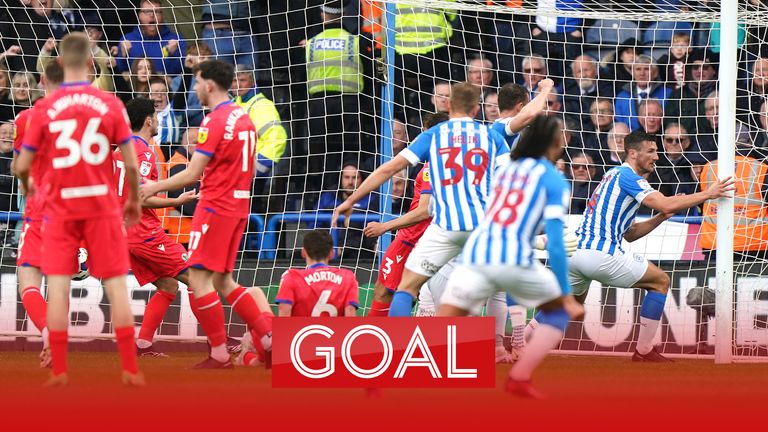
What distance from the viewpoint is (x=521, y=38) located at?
12.1 m

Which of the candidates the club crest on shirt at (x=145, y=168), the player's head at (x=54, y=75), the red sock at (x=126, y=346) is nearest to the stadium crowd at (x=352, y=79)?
the club crest on shirt at (x=145, y=168)

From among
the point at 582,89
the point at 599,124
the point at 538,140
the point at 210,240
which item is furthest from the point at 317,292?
the point at 582,89

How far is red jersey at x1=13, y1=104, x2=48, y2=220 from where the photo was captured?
7.36 metres

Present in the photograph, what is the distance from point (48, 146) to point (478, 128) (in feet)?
9.01

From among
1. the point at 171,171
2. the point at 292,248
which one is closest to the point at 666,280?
the point at 292,248

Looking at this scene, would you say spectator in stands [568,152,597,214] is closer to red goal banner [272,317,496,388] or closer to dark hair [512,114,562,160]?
red goal banner [272,317,496,388]

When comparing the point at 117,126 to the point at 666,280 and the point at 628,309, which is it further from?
the point at 628,309

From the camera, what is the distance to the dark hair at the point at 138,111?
912cm

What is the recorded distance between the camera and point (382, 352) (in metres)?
6.36

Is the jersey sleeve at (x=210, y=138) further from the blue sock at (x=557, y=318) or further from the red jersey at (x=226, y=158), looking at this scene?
the blue sock at (x=557, y=318)

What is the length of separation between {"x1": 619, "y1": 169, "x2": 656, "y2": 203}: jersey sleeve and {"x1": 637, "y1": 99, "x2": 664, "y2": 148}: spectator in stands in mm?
3177

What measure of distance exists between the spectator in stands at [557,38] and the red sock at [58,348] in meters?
7.84

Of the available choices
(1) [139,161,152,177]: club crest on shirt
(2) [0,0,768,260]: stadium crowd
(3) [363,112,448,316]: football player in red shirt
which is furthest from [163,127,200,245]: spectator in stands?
(3) [363,112,448,316]: football player in red shirt

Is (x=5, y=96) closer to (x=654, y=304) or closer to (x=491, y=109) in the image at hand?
(x=491, y=109)
